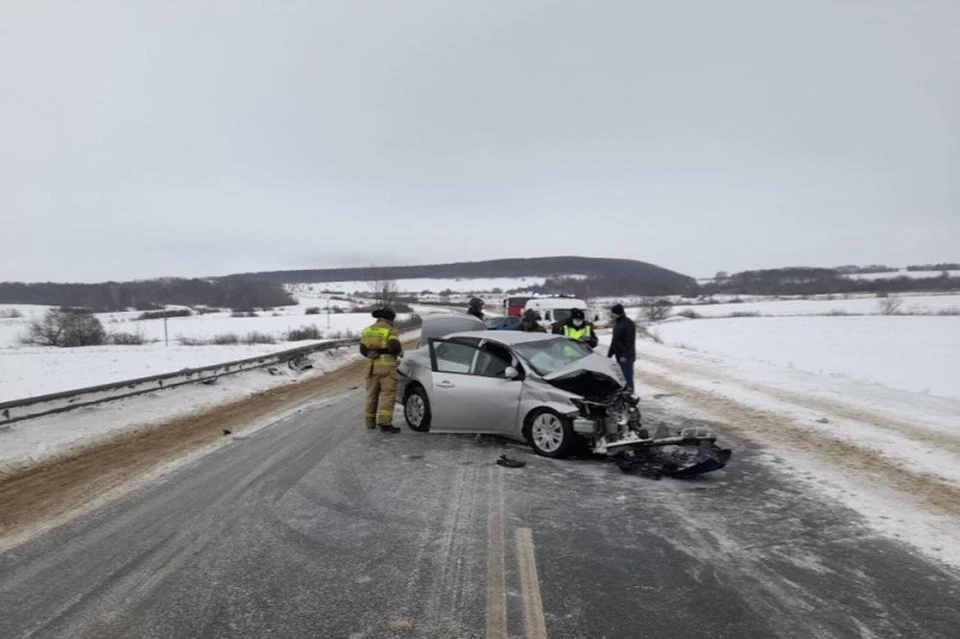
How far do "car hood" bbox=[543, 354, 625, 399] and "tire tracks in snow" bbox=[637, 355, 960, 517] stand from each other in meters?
2.35

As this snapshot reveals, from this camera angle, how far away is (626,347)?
1253 centimetres

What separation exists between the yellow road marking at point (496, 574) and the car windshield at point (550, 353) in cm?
254

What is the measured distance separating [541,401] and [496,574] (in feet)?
13.0

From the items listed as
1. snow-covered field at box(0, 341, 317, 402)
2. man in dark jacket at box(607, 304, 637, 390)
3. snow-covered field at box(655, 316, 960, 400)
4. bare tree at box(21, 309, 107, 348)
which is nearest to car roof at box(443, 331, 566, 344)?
man in dark jacket at box(607, 304, 637, 390)

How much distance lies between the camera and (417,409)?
10.1 m

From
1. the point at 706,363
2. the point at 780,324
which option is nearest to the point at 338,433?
Answer: the point at 706,363

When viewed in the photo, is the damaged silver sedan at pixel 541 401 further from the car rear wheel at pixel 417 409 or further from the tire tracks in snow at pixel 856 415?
the tire tracks in snow at pixel 856 415

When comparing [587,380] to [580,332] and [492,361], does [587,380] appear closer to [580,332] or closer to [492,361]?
[492,361]

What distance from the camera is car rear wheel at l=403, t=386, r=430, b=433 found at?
9930 mm

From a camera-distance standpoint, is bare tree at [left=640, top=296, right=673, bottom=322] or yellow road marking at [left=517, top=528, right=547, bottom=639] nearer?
yellow road marking at [left=517, top=528, right=547, bottom=639]

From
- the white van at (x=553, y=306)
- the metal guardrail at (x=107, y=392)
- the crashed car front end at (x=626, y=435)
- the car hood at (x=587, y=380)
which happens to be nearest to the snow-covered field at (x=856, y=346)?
the crashed car front end at (x=626, y=435)

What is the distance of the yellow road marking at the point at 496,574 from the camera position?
3.78m

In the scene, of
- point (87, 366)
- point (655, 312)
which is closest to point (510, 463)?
point (87, 366)

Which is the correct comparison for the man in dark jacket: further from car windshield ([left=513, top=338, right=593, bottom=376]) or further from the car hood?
the car hood
